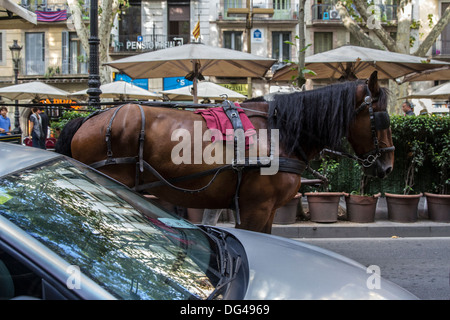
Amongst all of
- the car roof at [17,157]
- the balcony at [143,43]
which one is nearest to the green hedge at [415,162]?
the car roof at [17,157]

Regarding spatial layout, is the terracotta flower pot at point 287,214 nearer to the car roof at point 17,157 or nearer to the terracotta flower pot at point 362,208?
the terracotta flower pot at point 362,208

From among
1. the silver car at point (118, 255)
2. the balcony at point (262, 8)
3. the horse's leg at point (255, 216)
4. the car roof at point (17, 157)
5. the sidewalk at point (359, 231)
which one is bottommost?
the sidewalk at point (359, 231)

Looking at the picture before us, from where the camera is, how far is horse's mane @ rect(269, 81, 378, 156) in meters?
4.07

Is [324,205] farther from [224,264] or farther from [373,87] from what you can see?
[224,264]

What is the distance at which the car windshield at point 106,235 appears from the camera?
70.3 inches

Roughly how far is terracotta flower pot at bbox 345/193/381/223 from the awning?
235 inches

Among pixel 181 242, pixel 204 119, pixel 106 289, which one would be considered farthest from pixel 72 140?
pixel 106 289

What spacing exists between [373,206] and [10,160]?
6676mm

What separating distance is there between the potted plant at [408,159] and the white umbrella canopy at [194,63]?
108 inches

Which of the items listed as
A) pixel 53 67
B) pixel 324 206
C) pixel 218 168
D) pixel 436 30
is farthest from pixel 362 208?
pixel 53 67

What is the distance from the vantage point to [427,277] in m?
4.96

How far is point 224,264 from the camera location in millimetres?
2301

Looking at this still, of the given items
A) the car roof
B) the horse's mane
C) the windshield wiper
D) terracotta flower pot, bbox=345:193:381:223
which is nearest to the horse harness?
the horse's mane

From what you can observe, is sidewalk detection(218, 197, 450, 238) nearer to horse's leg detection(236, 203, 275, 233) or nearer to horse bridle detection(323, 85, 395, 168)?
horse bridle detection(323, 85, 395, 168)
